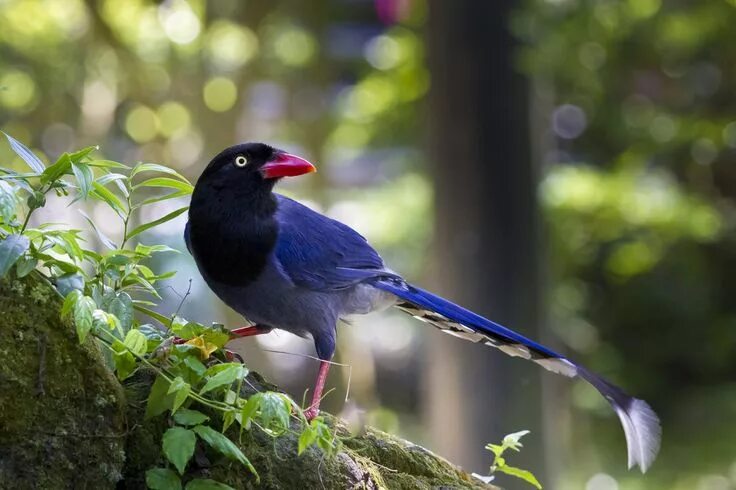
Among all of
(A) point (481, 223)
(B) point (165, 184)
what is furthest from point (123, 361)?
(A) point (481, 223)

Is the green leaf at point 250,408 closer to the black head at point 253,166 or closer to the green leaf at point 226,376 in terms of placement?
the green leaf at point 226,376

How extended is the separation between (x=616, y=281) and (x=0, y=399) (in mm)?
8457

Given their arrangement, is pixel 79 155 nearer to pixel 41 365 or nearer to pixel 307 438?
pixel 41 365

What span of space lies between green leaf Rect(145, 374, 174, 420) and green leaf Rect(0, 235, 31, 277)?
41 centimetres

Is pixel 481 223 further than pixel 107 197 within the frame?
Yes

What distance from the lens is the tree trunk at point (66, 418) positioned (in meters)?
2.13

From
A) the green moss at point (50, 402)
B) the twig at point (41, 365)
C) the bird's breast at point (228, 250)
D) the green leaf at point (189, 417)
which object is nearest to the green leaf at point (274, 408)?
the green leaf at point (189, 417)

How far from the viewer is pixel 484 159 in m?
6.36

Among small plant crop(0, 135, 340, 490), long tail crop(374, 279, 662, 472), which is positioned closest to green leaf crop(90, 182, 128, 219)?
small plant crop(0, 135, 340, 490)

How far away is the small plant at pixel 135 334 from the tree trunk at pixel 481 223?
12.2 feet

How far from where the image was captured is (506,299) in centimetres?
619

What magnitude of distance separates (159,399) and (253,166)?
3.96 ft

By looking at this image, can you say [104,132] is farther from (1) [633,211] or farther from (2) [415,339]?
(1) [633,211]

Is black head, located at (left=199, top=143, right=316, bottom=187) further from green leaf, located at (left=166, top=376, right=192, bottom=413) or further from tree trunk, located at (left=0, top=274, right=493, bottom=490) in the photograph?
green leaf, located at (left=166, top=376, right=192, bottom=413)
